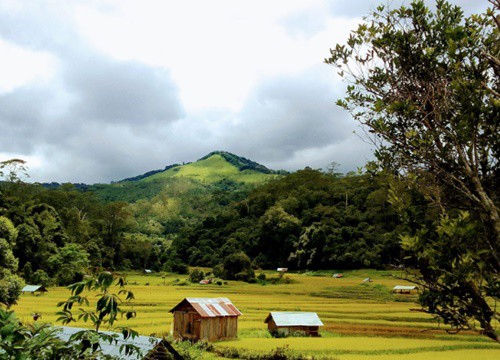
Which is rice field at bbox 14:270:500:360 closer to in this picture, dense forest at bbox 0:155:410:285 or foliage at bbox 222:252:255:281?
foliage at bbox 222:252:255:281

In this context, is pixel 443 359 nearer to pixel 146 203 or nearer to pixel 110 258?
pixel 110 258

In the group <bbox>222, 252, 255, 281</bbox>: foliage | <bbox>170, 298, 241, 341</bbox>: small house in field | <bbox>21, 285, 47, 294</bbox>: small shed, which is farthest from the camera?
<bbox>222, 252, 255, 281</bbox>: foliage

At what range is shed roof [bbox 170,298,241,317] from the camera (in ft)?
97.8

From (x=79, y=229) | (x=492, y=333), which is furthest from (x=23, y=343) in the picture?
(x=79, y=229)

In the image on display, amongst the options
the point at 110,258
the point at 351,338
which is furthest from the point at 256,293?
the point at 110,258

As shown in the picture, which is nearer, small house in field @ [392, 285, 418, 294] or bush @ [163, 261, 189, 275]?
small house in field @ [392, 285, 418, 294]

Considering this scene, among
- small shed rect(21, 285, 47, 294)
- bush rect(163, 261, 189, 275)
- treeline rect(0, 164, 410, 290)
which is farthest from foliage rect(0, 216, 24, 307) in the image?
bush rect(163, 261, 189, 275)

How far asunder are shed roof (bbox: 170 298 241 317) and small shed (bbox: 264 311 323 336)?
113 inches

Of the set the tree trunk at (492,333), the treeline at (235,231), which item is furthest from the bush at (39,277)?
the treeline at (235,231)

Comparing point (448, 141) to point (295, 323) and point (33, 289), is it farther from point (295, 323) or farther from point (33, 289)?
point (33, 289)

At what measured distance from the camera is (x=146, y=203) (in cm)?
18188

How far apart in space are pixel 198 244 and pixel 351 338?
80984 mm

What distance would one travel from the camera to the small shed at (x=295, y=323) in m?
30.9

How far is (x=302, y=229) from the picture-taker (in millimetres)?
94062
